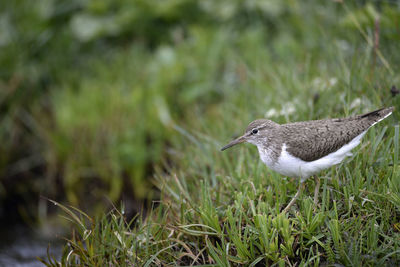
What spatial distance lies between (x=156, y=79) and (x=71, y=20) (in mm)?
2191

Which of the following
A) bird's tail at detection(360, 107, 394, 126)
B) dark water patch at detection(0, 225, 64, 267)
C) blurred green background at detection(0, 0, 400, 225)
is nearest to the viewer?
bird's tail at detection(360, 107, 394, 126)

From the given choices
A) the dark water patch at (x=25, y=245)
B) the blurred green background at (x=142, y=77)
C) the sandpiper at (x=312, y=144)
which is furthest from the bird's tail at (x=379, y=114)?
the dark water patch at (x=25, y=245)

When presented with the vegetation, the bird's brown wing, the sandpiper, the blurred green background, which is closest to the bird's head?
the sandpiper

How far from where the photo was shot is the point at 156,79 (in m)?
6.34

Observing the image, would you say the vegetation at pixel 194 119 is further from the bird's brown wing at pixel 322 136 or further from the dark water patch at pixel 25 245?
the dark water patch at pixel 25 245

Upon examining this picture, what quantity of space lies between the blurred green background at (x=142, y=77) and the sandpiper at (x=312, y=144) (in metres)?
0.75

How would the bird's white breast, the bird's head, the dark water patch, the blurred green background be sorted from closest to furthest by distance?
the bird's white breast
the bird's head
the dark water patch
the blurred green background

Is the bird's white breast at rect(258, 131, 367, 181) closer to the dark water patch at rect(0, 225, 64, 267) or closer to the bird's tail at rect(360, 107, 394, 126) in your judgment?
the bird's tail at rect(360, 107, 394, 126)

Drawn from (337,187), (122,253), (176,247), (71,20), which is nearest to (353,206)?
(337,187)

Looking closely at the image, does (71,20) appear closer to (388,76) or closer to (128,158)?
(128,158)

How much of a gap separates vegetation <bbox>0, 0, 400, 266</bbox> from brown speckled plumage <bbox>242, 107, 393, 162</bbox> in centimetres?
20

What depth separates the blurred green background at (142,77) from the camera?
4.98m

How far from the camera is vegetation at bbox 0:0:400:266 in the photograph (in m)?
3.22

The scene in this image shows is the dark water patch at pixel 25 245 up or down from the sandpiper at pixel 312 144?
down
